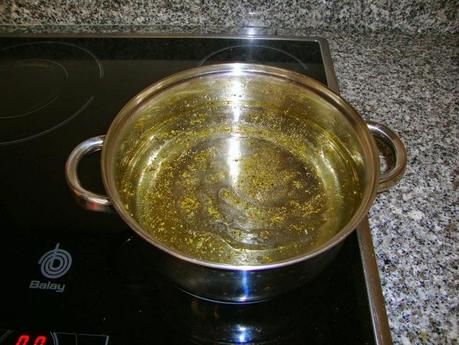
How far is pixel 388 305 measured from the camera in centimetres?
51

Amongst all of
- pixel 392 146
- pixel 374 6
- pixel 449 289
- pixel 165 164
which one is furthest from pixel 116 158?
pixel 374 6

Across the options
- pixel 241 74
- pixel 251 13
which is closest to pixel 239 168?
pixel 241 74

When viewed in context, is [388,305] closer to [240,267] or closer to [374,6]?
[240,267]

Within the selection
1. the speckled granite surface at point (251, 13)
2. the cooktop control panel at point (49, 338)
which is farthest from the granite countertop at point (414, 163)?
the cooktop control panel at point (49, 338)

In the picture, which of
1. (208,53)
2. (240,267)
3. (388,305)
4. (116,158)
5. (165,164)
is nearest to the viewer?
(240,267)

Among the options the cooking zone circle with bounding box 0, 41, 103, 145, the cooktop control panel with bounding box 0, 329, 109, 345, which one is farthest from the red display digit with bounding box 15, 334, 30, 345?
the cooking zone circle with bounding box 0, 41, 103, 145

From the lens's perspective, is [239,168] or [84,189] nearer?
[84,189]

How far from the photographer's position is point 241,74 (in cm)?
72

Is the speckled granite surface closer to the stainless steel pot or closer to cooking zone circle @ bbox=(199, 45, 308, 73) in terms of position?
cooking zone circle @ bbox=(199, 45, 308, 73)

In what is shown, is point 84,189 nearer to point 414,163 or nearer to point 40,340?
point 40,340

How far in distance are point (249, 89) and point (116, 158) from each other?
0.97 ft

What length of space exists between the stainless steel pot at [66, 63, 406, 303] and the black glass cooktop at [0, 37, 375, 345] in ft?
Answer: 0.13

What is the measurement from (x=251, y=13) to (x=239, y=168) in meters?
0.40

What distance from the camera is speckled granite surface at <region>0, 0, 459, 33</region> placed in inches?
34.7
